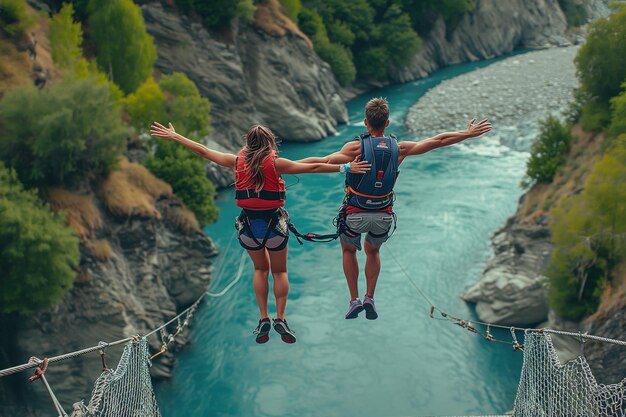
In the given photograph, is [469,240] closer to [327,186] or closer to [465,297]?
[465,297]

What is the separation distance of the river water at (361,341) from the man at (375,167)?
16.7 m

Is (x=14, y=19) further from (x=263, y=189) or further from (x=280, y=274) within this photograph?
(x=263, y=189)

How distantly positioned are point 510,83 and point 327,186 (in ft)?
98.1

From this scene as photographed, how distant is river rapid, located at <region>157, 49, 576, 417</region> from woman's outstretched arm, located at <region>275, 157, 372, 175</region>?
59.1ft

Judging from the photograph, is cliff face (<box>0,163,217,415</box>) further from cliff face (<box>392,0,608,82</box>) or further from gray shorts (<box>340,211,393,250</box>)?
cliff face (<box>392,0,608,82</box>)

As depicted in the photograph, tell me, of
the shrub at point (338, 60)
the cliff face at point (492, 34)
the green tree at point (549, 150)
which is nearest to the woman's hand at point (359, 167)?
the green tree at point (549, 150)

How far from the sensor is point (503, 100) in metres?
59.1

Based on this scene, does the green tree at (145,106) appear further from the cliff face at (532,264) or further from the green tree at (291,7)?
the green tree at (291,7)

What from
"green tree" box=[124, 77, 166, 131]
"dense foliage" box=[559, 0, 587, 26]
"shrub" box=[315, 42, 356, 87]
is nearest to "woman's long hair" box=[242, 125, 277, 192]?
"green tree" box=[124, 77, 166, 131]

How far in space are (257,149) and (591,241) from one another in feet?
64.2

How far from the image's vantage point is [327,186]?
4300cm

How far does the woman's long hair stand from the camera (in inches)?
341

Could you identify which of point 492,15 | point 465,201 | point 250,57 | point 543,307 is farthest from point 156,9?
point 492,15

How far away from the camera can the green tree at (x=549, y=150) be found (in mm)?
34406
